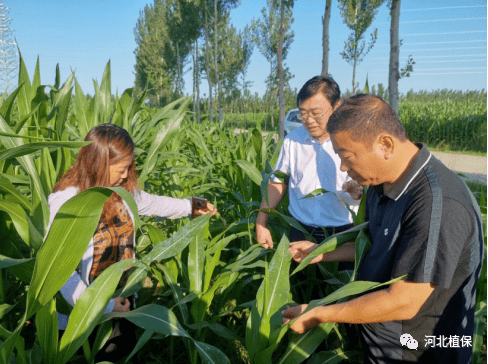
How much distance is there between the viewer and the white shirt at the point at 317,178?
2.04m

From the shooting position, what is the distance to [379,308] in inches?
41.9

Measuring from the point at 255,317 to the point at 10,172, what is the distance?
1349 millimetres

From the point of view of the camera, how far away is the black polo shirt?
38.9 inches

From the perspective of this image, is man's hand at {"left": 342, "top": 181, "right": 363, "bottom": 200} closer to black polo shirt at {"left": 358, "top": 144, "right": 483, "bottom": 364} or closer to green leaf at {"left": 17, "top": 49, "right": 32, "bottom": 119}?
black polo shirt at {"left": 358, "top": 144, "right": 483, "bottom": 364}

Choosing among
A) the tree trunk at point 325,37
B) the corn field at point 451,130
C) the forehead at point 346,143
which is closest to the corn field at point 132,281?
the forehead at point 346,143

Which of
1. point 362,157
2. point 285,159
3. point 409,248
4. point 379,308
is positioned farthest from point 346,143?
point 285,159

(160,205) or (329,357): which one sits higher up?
(160,205)

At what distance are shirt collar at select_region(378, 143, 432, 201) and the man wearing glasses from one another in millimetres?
742

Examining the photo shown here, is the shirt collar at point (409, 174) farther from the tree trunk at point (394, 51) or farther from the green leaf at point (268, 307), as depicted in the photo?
the tree trunk at point (394, 51)

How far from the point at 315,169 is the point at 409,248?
1.08 meters

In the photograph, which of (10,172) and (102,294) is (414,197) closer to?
(102,294)

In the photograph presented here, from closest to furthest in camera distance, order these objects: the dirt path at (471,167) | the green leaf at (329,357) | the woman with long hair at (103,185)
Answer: the green leaf at (329,357)
the woman with long hair at (103,185)
the dirt path at (471,167)

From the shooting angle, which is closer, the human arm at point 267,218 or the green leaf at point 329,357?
Result: the green leaf at point 329,357

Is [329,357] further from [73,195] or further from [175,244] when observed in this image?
[73,195]
